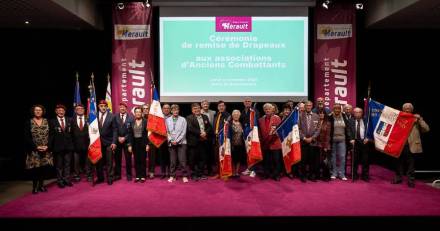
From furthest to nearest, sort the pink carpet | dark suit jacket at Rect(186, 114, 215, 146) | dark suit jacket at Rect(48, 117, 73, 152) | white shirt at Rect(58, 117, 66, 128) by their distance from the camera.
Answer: dark suit jacket at Rect(186, 114, 215, 146) → white shirt at Rect(58, 117, 66, 128) → dark suit jacket at Rect(48, 117, 73, 152) → the pink carpet

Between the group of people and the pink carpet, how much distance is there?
25cm

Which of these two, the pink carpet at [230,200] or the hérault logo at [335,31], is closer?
the pink carpet at [230,200]

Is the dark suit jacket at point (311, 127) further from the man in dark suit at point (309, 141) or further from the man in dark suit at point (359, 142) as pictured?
the man in dark suit at point (359, 142)

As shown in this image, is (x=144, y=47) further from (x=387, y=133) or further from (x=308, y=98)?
(x=387, y=133)

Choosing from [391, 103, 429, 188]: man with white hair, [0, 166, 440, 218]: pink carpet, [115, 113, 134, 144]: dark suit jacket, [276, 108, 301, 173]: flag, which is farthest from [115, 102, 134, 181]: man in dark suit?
[391, 103, 429, 188]: man with white hair

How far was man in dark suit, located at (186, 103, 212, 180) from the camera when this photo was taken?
5.96 m

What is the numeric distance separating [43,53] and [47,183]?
314 cm

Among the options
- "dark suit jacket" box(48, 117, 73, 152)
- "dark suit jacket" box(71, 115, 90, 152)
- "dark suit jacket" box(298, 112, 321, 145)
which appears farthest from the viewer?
"dark suit jacket" box(298, 112, 321, 145)

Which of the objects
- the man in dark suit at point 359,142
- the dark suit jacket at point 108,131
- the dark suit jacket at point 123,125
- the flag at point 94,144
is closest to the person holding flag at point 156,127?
the dark suit jacket at point 123,125

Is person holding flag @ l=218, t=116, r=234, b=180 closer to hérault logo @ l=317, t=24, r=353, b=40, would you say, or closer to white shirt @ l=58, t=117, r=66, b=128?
white shirt @ l=58, t=117, r=66, b=128

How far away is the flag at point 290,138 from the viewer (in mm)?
5562

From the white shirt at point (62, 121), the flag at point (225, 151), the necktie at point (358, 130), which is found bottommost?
the flag at point (225, 151)

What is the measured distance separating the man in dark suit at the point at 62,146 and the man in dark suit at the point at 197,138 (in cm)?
190

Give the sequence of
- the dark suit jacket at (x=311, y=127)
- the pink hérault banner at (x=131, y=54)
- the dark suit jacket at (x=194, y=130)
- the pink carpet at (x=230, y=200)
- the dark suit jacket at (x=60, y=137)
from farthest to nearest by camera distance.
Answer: the pink hérault banner at (x=131, y=54), the dark suit jacket at (x=194, y=130), the dark suit jacket at (x=311, y=127), the dark suit jacket at (x=60, y=137), the pink carpet at (x=230, y=200)
